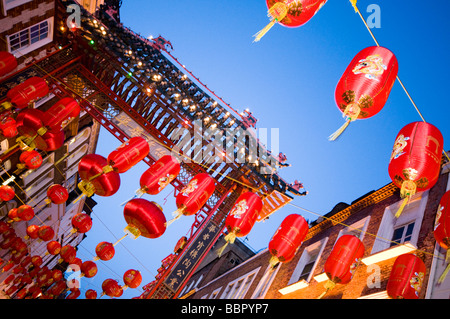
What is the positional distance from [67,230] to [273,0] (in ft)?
117

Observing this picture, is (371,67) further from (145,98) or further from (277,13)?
(145,98)

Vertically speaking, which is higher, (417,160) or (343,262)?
(417,160)

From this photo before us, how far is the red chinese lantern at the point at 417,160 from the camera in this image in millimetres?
5516

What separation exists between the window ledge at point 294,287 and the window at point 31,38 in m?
14.4

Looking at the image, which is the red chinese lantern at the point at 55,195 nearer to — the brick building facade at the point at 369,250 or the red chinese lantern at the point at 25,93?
the red chinese lantern at the point at 25,93

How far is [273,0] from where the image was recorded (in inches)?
246

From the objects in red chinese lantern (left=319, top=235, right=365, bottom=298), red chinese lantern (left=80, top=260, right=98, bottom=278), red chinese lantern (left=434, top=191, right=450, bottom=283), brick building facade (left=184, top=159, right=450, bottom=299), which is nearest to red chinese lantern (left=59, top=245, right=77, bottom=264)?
red chinese lantern (left=80, top=260, right=98, bottom=278)

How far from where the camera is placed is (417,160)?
218 inches

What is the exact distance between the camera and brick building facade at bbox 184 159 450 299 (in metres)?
7.36

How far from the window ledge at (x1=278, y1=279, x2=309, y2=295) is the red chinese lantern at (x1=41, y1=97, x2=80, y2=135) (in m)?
9.25

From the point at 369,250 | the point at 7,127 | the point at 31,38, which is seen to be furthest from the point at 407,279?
the point at 31,38

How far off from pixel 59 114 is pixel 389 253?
10.3 meters
